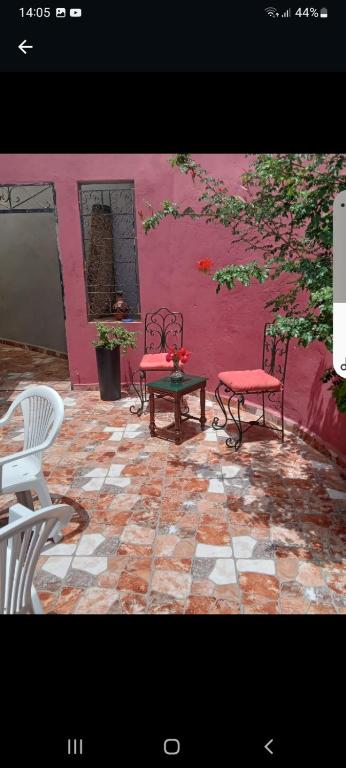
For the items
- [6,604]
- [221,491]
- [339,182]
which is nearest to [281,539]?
[221,491]

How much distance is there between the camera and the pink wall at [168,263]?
5.00 m

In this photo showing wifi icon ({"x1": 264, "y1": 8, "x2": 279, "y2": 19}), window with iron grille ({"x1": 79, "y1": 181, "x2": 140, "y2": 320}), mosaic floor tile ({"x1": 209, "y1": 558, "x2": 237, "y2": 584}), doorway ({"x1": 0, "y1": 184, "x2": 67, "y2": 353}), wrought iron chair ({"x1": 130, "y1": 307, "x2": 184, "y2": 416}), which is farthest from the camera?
doorway ({"x1": 0, "y1": 184, "x2": 67, "y2": 353})

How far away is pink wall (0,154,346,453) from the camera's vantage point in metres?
5.00

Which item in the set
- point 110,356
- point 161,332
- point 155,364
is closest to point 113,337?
point 110,356

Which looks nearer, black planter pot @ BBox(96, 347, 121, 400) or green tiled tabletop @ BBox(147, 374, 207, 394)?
green tiled tabletop @ BBox(147, 374, 207, 394)

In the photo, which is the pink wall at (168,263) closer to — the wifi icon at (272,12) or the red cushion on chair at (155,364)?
the red cushion on chair at (155,364)

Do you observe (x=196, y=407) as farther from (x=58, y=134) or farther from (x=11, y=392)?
(x=58, y=134)

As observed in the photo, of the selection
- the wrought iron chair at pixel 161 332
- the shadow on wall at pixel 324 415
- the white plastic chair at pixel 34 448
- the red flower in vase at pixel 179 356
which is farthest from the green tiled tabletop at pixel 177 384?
the white plastic chair at pixel 34 448

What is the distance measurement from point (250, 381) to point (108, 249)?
3863mm

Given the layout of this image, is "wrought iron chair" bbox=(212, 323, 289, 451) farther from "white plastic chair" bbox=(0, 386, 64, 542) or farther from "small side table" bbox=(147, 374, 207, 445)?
"white plastic chair" bbox=(0, 386, 64, 542)
